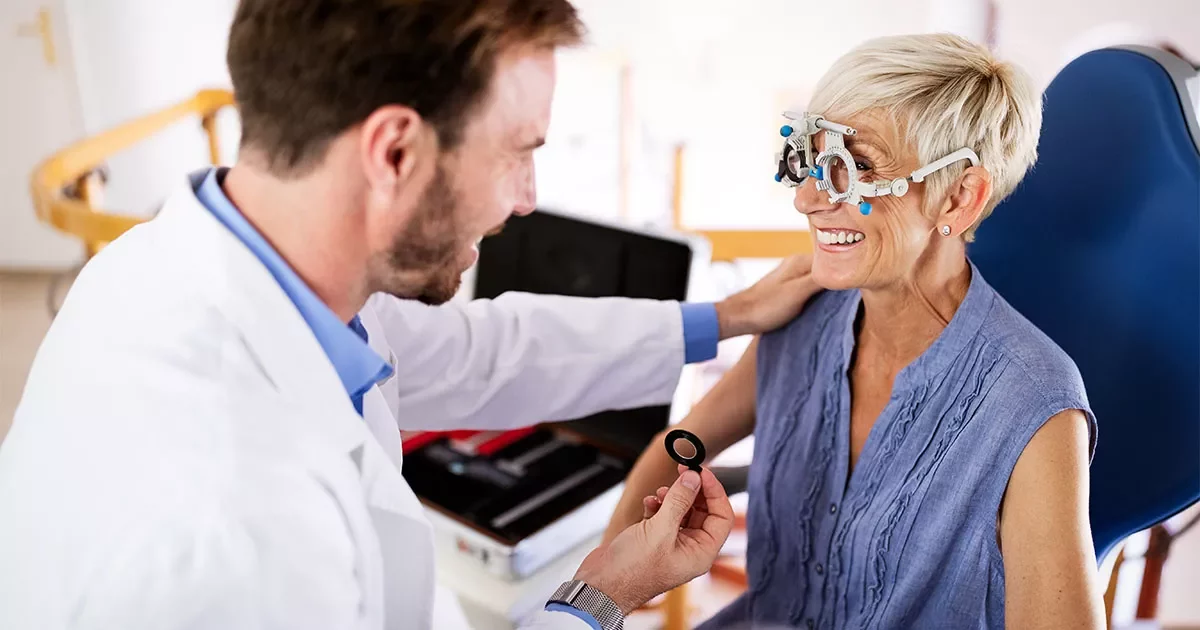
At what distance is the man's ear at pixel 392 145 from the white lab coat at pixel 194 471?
0.16m

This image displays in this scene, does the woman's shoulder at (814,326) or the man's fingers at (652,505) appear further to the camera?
the woman's shoulder at (814,326)

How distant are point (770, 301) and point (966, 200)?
1.11 feet

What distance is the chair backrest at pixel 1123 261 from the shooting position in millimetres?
1279

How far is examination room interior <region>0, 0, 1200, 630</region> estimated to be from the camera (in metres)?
2.10

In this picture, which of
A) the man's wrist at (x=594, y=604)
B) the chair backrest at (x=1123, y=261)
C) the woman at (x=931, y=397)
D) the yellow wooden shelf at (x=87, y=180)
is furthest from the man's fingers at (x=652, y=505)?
the yellow wooden shelf at (x=87, y=180)

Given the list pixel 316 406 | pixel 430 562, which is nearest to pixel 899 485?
pixel 430 562

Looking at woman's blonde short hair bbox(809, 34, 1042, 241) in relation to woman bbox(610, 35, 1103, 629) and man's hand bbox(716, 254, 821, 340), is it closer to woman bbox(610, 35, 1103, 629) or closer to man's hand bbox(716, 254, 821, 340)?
woman bbox(610, 35, 1103, 629)

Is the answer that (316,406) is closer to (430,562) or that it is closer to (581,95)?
(430,562)

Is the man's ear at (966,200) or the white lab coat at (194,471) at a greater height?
the man's ear at (966,200)

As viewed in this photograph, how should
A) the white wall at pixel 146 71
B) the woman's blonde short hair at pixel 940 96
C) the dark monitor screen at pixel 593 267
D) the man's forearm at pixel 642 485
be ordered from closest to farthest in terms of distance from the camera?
the woman's blonde short hair at pixel 940 96, the man's forearm at pixel 642 485, the dark monitor screen at pixel 593 267, the white wall at pixel 146 71

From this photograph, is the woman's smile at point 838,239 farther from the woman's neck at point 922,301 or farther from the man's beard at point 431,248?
the man's beard at point 431,248

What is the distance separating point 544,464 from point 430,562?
80cm

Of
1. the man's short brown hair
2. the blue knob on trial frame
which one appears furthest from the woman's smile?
the man's short brown hair

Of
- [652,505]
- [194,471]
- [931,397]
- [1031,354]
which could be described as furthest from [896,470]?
[194,471]
